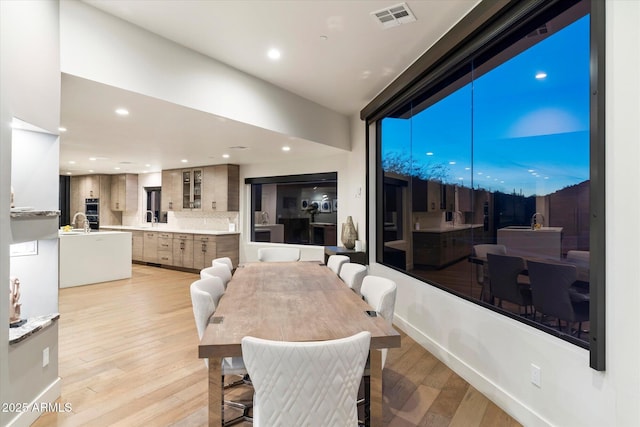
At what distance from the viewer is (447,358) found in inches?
118

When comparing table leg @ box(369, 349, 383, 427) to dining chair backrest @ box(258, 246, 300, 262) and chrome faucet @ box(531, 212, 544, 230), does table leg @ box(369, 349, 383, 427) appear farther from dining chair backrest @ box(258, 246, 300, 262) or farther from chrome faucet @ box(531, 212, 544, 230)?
dining chair backrest @ box(258, 246, 300, 262)

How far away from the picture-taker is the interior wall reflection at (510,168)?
1.97 meters

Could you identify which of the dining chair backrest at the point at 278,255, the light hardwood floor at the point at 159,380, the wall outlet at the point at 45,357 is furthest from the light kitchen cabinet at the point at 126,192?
the wall outlet at the point at 45,357

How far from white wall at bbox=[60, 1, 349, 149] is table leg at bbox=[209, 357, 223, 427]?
2.33 metres

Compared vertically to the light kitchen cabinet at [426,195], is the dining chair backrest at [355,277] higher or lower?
lower

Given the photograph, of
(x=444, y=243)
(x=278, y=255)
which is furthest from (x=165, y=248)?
(x=444, y=243)

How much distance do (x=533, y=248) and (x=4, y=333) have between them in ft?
10.7

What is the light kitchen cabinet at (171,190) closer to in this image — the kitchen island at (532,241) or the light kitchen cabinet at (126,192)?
the light kitchen cabinet at (126,192)

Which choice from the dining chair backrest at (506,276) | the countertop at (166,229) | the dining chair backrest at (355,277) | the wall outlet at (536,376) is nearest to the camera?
the wall outlet at (536,376)

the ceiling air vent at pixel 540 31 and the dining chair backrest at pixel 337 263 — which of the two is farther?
the dining chair backrest at pixel 337 263

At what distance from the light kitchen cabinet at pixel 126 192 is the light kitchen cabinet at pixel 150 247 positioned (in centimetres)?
164

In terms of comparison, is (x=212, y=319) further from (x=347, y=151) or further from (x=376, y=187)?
(x=347, y=151)

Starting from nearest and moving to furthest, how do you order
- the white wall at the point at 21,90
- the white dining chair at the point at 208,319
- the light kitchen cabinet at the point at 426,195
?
the white wall at the point at 21,90 → the white dining chair at the point at 208,319 → the light kitchen cabinet at the point at 426,195
